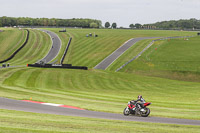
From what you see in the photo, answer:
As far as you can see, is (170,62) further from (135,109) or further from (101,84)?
(135,109)

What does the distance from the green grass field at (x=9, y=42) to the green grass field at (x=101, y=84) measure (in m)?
4.55

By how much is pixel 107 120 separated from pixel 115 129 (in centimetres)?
346

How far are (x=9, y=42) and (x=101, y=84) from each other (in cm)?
7869

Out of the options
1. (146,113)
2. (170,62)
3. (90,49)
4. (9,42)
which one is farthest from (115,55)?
(146,113)

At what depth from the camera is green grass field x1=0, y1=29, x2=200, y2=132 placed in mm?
20609

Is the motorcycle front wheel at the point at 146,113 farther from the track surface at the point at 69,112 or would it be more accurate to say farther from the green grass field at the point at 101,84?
the green grass field at the point at 101,84

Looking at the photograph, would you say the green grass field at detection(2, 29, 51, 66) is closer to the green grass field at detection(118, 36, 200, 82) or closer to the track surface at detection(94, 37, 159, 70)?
the track surface at detection(94, 37, 159, 70)

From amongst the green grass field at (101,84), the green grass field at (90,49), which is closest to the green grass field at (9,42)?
the green grass field at (101,84)

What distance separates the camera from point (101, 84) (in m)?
55.6

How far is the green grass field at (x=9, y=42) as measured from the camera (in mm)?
111019

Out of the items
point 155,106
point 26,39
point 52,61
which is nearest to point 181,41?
point 52,61

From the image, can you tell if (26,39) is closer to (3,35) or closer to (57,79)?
(3,35)

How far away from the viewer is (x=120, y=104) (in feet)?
103

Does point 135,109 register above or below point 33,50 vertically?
above
